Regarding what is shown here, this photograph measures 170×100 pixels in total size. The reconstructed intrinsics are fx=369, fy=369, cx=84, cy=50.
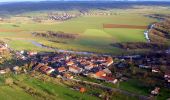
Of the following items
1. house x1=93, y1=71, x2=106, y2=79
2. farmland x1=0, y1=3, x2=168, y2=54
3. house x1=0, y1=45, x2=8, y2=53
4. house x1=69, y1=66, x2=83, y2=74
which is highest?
house x1=93, y1=71, x2=106, y2=79

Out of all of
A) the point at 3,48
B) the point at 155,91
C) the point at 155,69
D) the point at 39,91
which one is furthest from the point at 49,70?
the point at 3,48

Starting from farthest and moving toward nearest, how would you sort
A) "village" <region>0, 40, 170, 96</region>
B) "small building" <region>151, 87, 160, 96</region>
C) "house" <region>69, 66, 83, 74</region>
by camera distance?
"house" <region>69, 66, 83, 74</region> → "village" <region>0, 40, 170, 96</region> → "small building" <region>151, 87, 160, 96</region>

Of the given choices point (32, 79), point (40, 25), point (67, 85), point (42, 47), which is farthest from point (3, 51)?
point (40, 25)

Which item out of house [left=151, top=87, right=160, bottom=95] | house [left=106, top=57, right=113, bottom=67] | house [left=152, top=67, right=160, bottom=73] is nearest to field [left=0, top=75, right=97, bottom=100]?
house [left=151, top=87, right=160, bottom=95]

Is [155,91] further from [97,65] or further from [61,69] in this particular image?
[61,69]

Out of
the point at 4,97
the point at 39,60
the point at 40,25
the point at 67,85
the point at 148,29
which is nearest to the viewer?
the point at 4,97

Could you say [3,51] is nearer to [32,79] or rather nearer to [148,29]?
[32,79]

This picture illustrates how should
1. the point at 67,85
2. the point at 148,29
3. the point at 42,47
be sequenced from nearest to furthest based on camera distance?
the point at 67,85
the point at 42,47
the point at 148,29

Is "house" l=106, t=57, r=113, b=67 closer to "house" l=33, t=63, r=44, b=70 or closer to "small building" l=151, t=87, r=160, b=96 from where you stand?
"house" l=33, t=63, r=44, b=70

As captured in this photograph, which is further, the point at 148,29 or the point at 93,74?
the point at 148,29

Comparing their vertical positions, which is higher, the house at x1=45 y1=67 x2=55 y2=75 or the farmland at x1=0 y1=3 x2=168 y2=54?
the house at x1=45 y1=67 x2=55 y2=75

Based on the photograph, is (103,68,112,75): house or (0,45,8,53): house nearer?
(103,68,112,75): house
